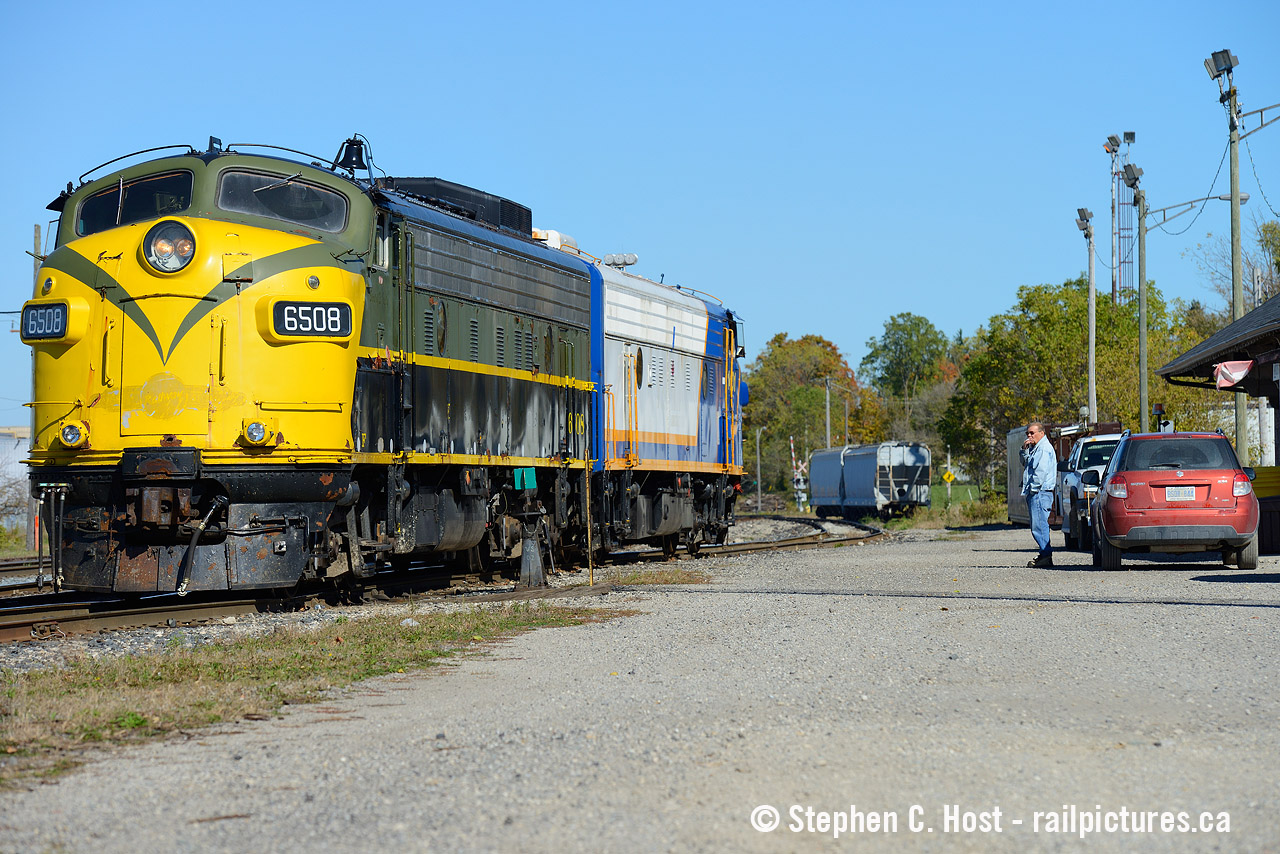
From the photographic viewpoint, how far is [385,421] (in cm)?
1241

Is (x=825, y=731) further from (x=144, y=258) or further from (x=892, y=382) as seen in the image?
(x=892, y=382)

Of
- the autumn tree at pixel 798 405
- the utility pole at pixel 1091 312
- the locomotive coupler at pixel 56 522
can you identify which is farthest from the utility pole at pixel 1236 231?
the autumn tree at pixel 798 405

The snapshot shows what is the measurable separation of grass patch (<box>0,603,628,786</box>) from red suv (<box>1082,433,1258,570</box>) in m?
7.90

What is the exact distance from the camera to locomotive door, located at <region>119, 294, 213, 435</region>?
36.1ft

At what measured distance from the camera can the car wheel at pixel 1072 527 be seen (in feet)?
72.7

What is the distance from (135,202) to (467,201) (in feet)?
14.8

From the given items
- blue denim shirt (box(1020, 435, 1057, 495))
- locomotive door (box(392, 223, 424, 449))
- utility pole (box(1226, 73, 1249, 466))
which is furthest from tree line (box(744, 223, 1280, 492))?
locomotive door (box(392, 223, 424, 449))

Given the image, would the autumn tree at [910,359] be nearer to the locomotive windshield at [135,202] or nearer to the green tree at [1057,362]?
the green tree at [1057,362]

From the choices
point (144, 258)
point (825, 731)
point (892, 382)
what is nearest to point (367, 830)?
point (825, 731)

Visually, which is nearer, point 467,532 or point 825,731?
point 825,731

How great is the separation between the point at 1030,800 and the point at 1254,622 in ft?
21.2

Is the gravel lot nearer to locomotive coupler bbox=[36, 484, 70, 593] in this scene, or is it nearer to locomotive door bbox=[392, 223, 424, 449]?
locomotive door bbox=[392, 223, 424, 449]

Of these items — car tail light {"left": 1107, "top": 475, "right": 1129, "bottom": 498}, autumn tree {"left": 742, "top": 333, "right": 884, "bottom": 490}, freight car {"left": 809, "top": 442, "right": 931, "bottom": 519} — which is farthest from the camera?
autumn tree {"left": 742, "top": 333, "right": 884, "bottom": 490}

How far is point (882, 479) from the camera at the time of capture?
49344 millimetres
